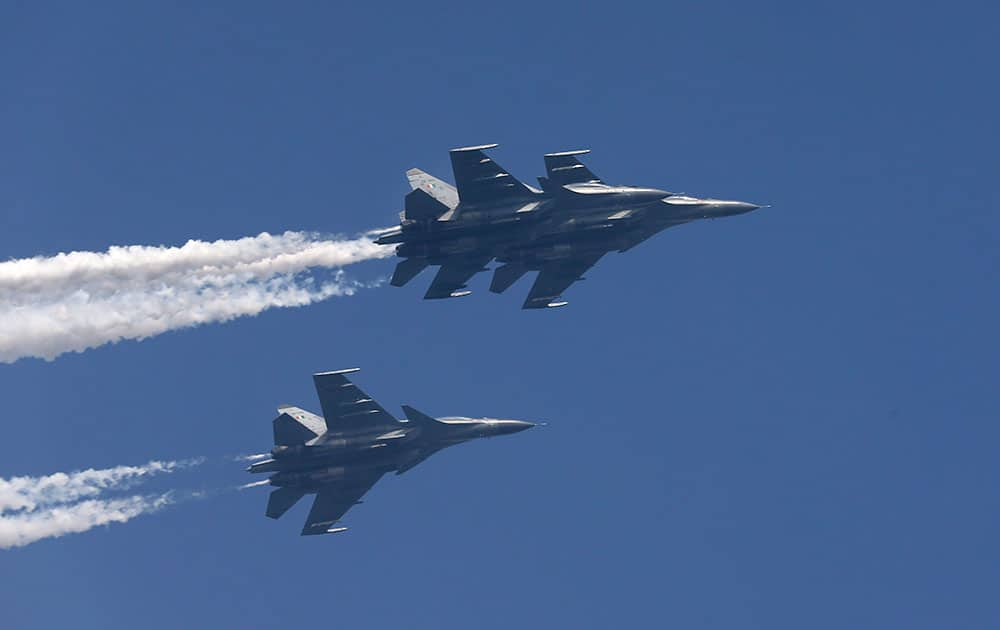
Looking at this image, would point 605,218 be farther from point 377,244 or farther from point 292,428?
point 292,428

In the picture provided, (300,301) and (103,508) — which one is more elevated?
(300,301)

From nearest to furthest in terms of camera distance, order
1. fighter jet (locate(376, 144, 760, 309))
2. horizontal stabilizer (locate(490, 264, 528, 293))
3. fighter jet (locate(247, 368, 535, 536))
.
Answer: fighter jet (locate(376, 144, 760, 309))
fighter jet (locate(247, 368, 535, 536))
horizontal stabilizer (locate(490, 264, 528, 293))

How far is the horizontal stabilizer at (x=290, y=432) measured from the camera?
4215 inches

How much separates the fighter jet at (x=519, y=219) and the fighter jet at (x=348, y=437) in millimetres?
6837

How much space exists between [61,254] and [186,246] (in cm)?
691

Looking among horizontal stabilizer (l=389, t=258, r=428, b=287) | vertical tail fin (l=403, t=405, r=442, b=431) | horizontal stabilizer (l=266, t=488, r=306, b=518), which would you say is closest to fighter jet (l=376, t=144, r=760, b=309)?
horizontal stabilizer (l=389, t=258, r=428, b=287)

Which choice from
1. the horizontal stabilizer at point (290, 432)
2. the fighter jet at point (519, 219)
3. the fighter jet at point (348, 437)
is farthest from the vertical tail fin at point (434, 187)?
the horizontal stabilizer at point (290, 432)

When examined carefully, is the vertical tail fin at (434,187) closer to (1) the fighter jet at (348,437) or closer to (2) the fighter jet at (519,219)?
(2) the fighter jet at (519,219)

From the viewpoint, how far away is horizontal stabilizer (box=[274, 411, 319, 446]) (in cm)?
→ 10706

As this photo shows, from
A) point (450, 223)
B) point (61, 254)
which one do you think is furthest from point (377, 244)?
point (61, 254)

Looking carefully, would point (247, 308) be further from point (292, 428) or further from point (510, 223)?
point (510, 223)

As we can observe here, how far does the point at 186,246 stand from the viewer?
111250 millimetres

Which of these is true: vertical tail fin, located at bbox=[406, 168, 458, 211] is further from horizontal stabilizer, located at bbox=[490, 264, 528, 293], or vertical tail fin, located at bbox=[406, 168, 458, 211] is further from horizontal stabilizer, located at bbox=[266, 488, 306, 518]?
horizontal stabilizer, located at bbox=[266, 488, 306, 518]

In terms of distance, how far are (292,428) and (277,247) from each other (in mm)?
10835
